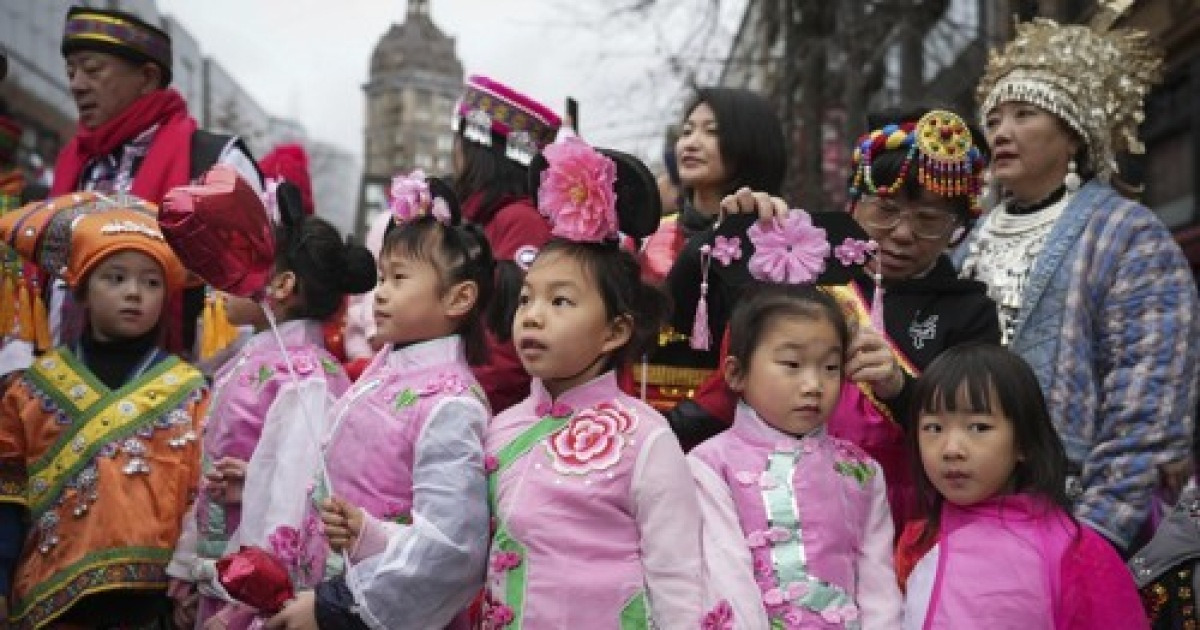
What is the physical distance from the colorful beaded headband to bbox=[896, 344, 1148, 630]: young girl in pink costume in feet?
2.31

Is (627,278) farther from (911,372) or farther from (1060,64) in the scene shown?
(1060,64)

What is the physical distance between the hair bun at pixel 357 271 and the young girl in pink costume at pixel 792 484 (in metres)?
1.32

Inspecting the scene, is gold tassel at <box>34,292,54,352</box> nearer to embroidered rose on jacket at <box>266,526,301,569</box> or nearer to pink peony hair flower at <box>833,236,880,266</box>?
embroidered rose on jacket at <box>266,526,301,569</box>

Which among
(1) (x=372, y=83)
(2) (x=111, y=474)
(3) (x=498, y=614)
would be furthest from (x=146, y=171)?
(1) (x=372, y=83)

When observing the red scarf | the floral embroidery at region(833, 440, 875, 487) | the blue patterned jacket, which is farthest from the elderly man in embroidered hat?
the blue patterned jacket

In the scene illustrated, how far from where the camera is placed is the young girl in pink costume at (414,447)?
268 centimetres

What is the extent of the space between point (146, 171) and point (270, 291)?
1118mm

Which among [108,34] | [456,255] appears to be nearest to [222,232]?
[456,255]

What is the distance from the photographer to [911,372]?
10.4 ft

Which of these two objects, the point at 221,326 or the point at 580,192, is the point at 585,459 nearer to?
the point at 580,192

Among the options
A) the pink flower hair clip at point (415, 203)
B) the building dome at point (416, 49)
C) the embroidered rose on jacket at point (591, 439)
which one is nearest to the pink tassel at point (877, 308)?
the embroidered rose on jacket at point (591, 439)

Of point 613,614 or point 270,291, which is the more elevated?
point 270,291

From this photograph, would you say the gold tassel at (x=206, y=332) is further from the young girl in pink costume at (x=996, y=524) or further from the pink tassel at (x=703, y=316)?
the young girl in pink costume at (x=996, y=524)

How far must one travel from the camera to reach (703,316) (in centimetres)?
303
